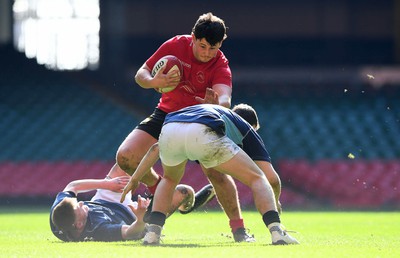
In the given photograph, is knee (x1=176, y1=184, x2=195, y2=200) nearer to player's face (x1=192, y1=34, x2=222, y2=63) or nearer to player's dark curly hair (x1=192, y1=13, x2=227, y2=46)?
player's face (x1=192, y1=34, x2=222, y2=63)

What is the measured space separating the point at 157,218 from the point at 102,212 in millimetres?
836

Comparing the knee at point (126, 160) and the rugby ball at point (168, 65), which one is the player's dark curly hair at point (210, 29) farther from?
the knee at point (126, 160)

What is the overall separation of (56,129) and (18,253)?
13.5 m

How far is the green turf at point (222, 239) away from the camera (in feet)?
23.2

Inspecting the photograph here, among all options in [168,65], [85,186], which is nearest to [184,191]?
[85,186]

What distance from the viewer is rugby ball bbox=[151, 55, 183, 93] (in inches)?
340

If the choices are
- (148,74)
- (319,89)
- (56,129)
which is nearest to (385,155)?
(319,89)

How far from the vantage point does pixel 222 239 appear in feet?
30.0

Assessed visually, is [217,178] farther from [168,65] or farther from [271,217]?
[271,217]

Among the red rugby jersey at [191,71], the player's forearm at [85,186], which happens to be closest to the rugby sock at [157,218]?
the player's forearm at [85,186]

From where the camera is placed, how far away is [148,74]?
8.75 meters

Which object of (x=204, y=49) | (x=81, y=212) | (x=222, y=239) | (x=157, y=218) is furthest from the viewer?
(x=222, y=239)

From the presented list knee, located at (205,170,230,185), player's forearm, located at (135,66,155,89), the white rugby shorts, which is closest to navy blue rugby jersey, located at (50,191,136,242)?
knee, located at (205,170,230,185)

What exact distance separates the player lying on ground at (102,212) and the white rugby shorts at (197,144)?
655 mm
